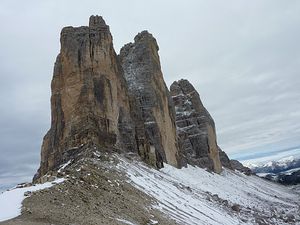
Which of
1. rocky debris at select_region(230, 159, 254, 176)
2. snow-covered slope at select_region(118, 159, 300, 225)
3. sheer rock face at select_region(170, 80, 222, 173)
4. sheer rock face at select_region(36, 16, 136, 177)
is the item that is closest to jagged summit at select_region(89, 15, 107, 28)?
sheer rock face at select_region(36, 16, 136, 177)

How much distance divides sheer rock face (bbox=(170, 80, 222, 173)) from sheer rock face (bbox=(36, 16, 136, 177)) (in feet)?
92.5

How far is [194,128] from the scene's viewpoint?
8394cm

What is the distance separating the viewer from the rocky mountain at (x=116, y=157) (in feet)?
72.1

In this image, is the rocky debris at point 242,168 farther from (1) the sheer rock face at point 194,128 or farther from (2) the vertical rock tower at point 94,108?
(2) the vertical rock tower at point 94,108

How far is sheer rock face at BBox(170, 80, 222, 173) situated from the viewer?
259 ft

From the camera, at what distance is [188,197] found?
125ft

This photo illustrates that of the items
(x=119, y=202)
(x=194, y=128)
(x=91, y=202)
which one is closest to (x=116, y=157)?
(x=119, y=202)

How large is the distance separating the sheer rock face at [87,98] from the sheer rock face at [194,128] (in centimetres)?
2819

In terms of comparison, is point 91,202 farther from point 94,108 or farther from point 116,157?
point 94,108

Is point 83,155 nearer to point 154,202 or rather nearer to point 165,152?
point 154,202

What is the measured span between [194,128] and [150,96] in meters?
26.3

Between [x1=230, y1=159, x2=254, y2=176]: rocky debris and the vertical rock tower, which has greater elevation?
the vertical rock tower

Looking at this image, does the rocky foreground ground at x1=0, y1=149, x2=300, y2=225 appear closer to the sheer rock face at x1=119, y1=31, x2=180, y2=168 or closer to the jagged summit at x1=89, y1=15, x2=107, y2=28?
the sheer rock face at x1=119, y1=31, x2=180, y2=168

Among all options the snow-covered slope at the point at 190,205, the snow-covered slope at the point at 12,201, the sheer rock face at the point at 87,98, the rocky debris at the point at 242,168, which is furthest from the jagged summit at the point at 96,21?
the rocky debris at the point at 242,168
